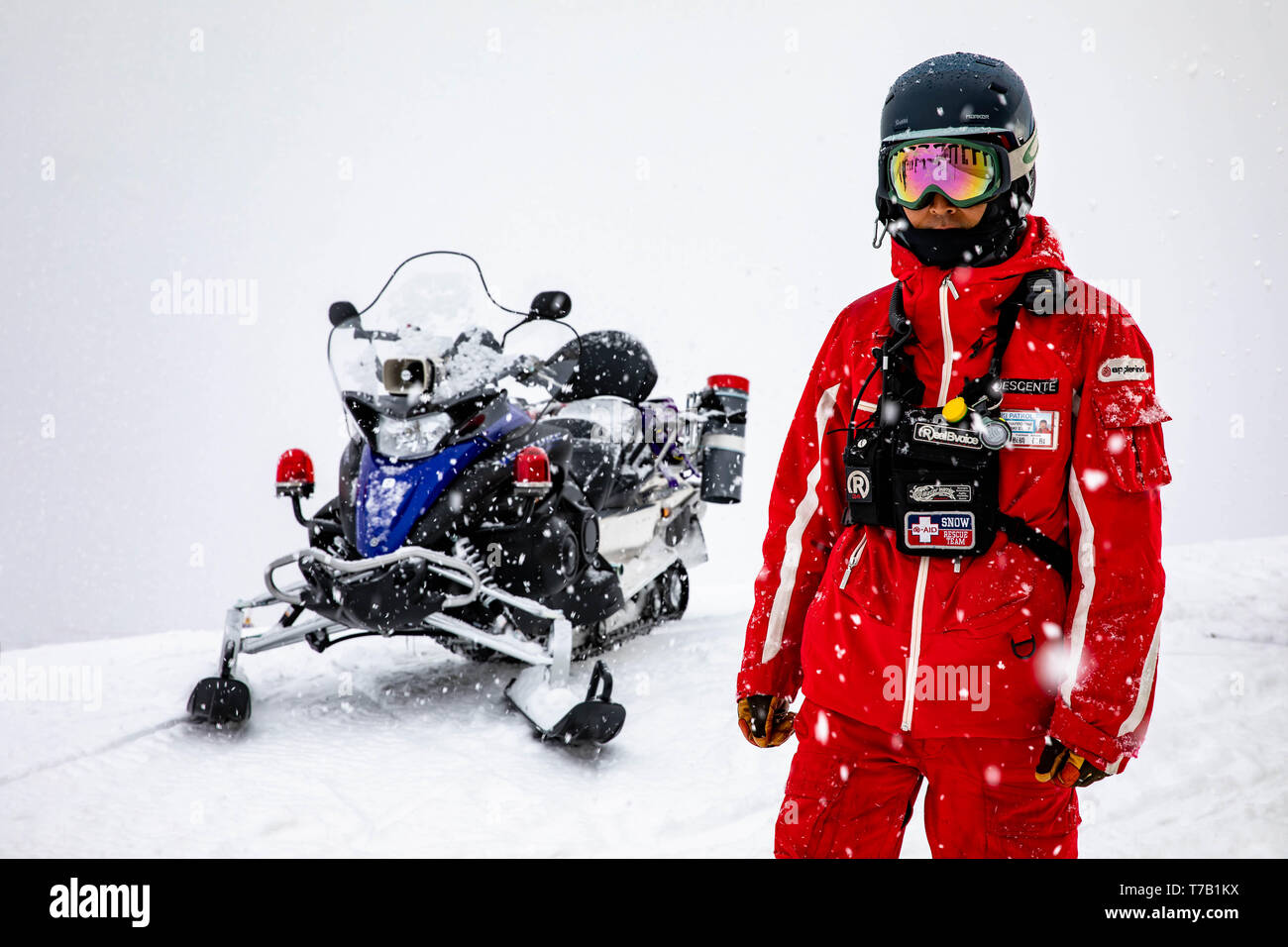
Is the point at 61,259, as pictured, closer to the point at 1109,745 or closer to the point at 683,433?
the point at 683,433

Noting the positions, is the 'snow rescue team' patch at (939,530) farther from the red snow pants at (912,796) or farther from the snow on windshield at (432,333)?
the snow on windshield at (432,333)

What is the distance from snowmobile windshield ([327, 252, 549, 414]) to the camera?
427 cm

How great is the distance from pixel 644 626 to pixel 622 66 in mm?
27829

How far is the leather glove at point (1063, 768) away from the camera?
154cm

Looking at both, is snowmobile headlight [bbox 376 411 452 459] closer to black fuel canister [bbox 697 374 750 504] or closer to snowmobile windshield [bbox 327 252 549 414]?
snowmobile windshield [bbox 327 252 549 414]

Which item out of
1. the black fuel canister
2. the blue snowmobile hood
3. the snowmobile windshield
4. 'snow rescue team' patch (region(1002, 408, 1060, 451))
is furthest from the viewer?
the black fuel canister

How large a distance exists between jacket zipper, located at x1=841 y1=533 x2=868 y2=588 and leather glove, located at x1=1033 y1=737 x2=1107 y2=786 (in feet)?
1.32

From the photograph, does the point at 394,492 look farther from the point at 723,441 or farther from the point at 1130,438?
the point at 1130,438

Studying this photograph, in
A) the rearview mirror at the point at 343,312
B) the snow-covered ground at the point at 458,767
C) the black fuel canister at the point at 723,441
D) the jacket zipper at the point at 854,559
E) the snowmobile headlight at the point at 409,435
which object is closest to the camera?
the jacket zipper at the point at 854,559

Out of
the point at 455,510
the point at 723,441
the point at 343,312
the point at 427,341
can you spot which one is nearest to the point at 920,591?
the point at 455,510

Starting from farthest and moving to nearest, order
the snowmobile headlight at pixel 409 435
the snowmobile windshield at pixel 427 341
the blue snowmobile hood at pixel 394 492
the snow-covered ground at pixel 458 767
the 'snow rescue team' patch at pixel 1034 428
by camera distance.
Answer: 1. the snowmobile windshield at pixel 427 341
2. the snowmobile headlight at pixel 409 435
3. the blue snowmobile hood at pixel 394 492
4. the snow-covered ground at pixel 458 767
5. the 'snow rescue team' patch at pixel 1034 428

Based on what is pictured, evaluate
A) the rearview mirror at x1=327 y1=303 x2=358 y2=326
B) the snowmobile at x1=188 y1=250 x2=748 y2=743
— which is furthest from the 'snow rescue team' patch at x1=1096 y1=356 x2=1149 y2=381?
the rearview mirror at x1=327 y1=303 x2=358 y2=326

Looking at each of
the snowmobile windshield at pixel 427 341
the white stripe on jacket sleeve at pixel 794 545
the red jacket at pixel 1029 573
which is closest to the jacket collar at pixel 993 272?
the red jacket at pixel 1029 573
